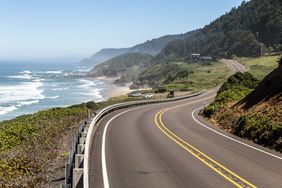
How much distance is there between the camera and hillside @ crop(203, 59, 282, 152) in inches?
856

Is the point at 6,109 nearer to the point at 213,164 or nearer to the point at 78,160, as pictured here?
the point at 213,164

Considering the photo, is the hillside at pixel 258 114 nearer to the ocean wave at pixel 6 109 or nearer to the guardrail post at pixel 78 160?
the guardrail post at pixel 78 160

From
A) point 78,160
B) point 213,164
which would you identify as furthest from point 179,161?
point 78,160

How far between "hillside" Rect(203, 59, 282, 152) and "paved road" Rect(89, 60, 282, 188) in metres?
0.83

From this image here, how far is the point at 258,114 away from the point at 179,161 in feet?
38.3

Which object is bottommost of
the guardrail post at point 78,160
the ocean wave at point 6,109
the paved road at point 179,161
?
the ocean wave at point 6,109

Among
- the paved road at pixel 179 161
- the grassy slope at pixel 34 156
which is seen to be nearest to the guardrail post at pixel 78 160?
the paved road at pixel 179 161

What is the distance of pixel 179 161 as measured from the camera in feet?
55.1

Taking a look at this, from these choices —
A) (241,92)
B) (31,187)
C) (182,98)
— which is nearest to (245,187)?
(31,187)

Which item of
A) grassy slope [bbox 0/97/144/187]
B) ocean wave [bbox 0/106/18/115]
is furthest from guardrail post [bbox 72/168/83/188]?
ocean wave [bbox 0/106/18/115]

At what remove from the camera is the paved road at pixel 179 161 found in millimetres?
13367

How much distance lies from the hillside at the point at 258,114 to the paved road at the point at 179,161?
828 millimetres

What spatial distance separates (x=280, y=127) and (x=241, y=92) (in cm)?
2380

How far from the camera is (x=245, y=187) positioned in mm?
12578
